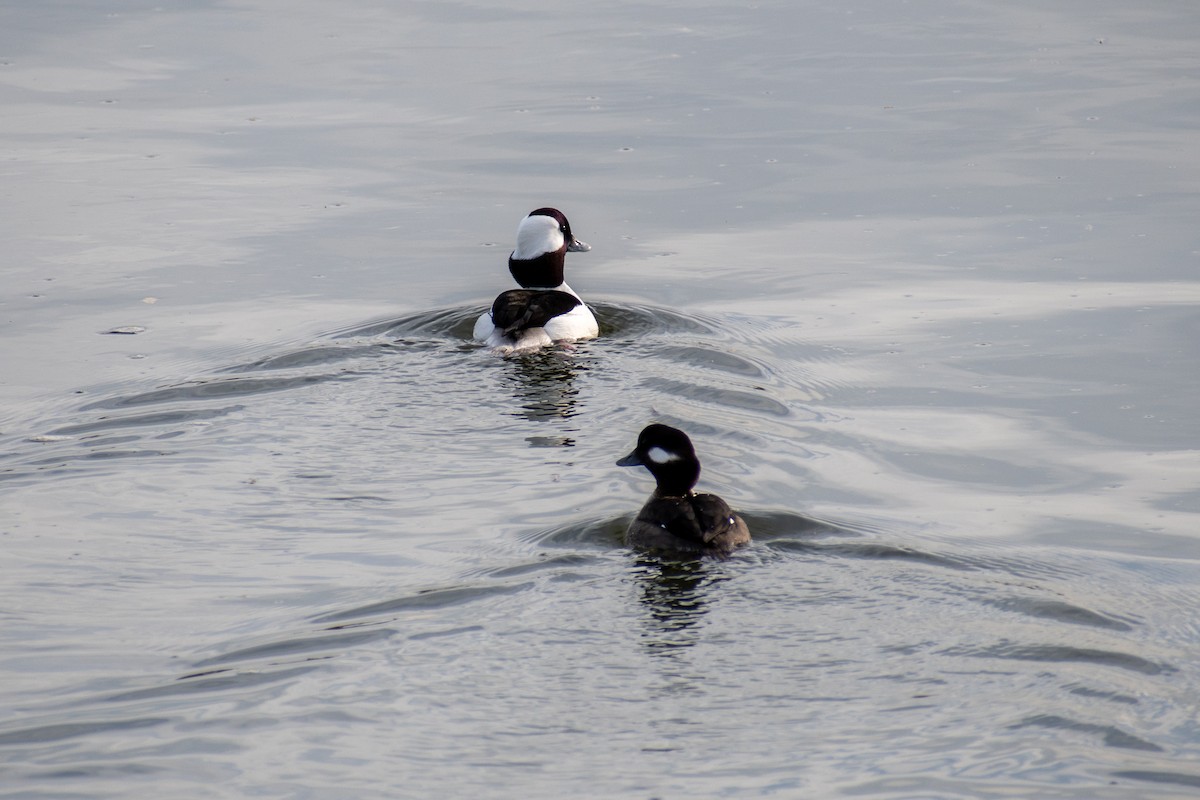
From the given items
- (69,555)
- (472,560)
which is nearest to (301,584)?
(472,560)

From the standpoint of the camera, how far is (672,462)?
793 cm

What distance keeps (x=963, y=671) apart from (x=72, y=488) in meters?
4.95

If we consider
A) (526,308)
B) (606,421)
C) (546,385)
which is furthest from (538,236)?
→ (606,421)

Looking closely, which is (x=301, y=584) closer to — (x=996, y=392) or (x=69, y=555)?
(x=69, y=555)

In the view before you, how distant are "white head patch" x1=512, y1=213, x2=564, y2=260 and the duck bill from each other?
478 centimetres

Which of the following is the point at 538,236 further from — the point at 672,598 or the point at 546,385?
the point at 672,598

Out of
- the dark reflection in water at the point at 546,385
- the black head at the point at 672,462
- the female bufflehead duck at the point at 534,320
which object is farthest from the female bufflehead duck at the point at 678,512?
the female bufflehead duck at the point at 534,320

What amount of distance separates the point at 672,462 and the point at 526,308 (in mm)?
4107

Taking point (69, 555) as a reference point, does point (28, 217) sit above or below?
above

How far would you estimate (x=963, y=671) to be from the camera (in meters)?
5.99

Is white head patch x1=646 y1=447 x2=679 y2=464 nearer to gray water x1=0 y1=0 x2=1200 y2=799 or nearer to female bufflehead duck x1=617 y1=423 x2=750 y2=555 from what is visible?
female bufflehead duck x1=617 y1=423 x2=750 y2=555

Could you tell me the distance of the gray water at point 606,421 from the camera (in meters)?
5.63

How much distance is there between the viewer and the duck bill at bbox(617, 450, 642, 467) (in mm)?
8250

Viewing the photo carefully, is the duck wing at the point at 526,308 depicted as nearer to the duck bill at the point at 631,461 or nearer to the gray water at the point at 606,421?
the gray water at the point at 606,421
